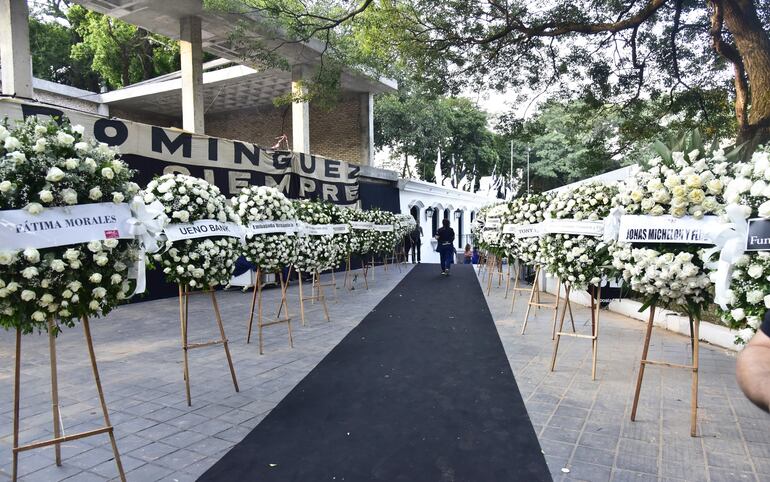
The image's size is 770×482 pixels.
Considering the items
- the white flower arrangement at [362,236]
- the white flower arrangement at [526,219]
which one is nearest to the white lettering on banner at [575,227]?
the white flower arrangement at [526,219]

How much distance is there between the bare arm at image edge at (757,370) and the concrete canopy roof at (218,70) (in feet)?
33.3

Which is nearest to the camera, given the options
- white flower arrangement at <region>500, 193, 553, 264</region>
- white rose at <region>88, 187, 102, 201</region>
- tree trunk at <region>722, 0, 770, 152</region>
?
white rose at <region>88, 187, 102, 201</region>

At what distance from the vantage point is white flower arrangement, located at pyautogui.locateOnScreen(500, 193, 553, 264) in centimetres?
667

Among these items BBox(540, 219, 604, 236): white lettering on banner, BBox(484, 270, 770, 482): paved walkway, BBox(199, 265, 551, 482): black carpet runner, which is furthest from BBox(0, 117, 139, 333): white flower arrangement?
BBox(540, 219, 604, 236): white lettering on banner

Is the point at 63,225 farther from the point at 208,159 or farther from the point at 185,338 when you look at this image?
the point at 208,159

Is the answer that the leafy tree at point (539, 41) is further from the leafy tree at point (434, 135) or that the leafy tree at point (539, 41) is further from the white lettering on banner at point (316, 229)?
the leafy tree at point (434, 135)

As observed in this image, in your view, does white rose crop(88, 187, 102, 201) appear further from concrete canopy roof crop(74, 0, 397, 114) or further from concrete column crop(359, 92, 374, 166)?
concrete column crop(359, 92, 374, 166)

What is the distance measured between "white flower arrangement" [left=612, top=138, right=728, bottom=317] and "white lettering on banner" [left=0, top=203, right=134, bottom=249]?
141 inches

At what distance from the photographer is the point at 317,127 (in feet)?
69.9

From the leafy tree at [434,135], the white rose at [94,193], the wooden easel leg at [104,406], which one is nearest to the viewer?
the white rose at [94,193]

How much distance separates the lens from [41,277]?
8.35ft

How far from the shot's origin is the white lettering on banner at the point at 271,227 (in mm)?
5637

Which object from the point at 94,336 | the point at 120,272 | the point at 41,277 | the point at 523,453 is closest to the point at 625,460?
the point at 523,453

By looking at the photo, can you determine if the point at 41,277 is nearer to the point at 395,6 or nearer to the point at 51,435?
the point at 51,435
